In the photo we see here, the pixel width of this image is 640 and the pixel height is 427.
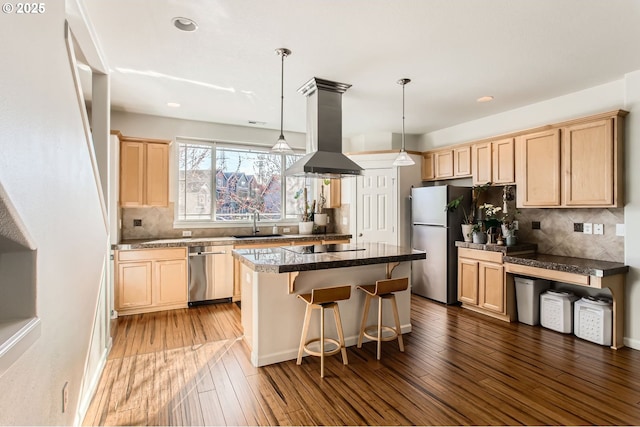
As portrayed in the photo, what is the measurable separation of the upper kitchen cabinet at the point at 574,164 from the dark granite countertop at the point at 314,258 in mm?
1805

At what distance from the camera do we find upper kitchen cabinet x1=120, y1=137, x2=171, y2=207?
441cm

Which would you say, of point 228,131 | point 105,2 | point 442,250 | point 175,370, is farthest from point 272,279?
point 228,131

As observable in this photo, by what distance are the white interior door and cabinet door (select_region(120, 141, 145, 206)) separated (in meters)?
3.29

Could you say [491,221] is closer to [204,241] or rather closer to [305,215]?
[305,215]

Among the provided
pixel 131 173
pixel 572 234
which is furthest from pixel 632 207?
pixel 131 173

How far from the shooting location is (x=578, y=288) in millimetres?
3910

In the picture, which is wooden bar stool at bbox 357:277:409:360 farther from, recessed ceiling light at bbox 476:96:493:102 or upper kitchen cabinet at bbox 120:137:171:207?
upper kitchen cabinet at bbox 120:137:171:207

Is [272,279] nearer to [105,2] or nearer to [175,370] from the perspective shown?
[175,370]

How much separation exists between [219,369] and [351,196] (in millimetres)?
3658

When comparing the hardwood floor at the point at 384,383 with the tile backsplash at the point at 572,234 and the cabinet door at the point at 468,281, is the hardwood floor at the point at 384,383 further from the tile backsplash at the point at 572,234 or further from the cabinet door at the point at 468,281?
the tile backsplash at the point at 572,234

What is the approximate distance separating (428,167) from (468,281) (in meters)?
2.02

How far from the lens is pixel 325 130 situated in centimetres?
358

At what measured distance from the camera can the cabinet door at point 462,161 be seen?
193 inches

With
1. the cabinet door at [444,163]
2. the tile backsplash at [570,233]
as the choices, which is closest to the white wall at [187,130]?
the cabinet door at [444,163]
